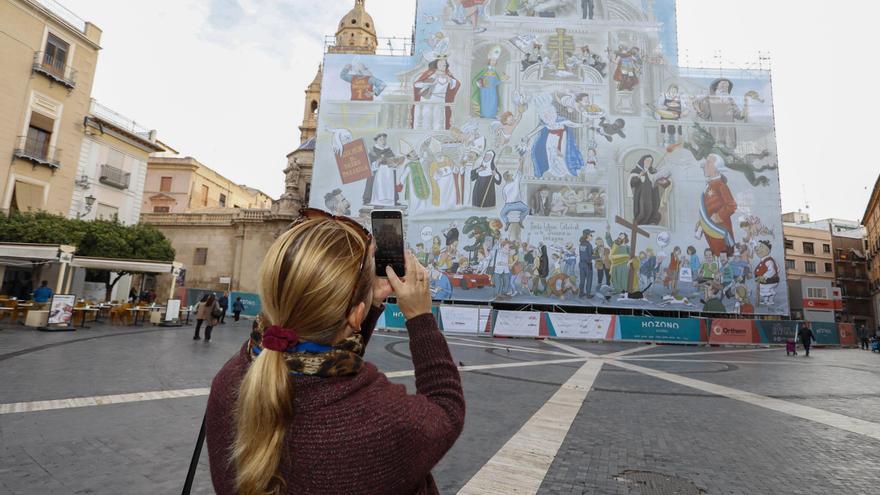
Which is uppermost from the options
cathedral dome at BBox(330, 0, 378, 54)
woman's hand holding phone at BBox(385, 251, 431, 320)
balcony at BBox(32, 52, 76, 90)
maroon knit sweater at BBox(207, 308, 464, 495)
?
cathedral dome at BBox(330, 0, 378, 54)

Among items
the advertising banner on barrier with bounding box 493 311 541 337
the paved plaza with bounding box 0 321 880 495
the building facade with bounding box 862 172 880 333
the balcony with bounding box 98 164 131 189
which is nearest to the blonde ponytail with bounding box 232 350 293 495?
the paved plaza with bounding box 0 321 880 495

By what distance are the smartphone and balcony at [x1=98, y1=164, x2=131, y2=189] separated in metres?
26.9

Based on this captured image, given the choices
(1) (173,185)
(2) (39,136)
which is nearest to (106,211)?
(2) (39,136)

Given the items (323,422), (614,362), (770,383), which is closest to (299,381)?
(323,422)

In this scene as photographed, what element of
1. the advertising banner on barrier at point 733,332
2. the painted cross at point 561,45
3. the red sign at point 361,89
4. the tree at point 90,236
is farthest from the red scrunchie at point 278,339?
the painted cross at point 561,45

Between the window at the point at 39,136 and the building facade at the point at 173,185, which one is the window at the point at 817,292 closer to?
the window at the point at 39,136

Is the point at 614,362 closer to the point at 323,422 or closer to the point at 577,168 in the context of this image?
the point at 323,422

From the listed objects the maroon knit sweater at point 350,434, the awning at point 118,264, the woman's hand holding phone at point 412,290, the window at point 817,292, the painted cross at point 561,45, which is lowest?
the maroon knit sweater at point 350,434

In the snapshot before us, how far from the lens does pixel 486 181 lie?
23906 millimetres

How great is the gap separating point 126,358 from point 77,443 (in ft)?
17.1

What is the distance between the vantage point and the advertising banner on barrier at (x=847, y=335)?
25297mm

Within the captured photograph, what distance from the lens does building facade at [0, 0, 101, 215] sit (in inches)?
696

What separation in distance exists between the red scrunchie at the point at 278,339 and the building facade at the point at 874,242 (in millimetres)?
52031

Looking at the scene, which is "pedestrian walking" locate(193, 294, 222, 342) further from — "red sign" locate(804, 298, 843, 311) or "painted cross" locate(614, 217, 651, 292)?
"red sign" locate(804, 298, 843, 311)
